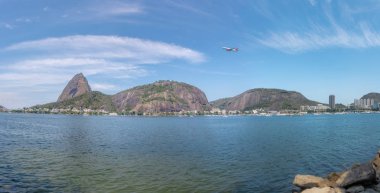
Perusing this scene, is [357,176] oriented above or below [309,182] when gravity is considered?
above

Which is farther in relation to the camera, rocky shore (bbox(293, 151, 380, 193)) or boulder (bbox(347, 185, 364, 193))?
boulder (bbox(347, 185, 364, 193))

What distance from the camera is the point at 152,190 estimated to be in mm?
35844

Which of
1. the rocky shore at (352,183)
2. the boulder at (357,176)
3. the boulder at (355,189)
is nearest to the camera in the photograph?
the rocky shore at (352,183)

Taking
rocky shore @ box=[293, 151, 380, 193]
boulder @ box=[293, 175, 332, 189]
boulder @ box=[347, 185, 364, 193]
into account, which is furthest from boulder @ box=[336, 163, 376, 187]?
boulder @ box=[293, 175, 332, 189]

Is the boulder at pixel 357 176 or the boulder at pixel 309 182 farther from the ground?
the boulder at pixel 357 176

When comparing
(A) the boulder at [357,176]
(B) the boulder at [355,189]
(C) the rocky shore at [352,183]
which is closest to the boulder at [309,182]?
(C) the rocky shore at [352,183]

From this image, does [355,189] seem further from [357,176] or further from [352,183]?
[357,176]

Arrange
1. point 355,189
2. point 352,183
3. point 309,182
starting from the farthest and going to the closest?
point 309,182, point 352,183, point 355,189

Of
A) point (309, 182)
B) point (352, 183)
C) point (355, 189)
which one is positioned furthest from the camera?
point (309, 182)

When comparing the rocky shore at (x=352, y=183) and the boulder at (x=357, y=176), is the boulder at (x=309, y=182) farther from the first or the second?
the boulder at (x=357, y=176)

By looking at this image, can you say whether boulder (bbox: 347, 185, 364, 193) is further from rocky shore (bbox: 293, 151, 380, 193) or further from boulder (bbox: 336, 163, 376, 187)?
boulder (bbox: 336, 163, 376, 187)

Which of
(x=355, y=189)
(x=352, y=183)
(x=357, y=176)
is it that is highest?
(x=357, y=176)

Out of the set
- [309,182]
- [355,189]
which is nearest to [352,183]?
[355,189]

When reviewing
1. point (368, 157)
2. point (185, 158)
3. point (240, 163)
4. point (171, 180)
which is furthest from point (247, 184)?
point (368, 157)
